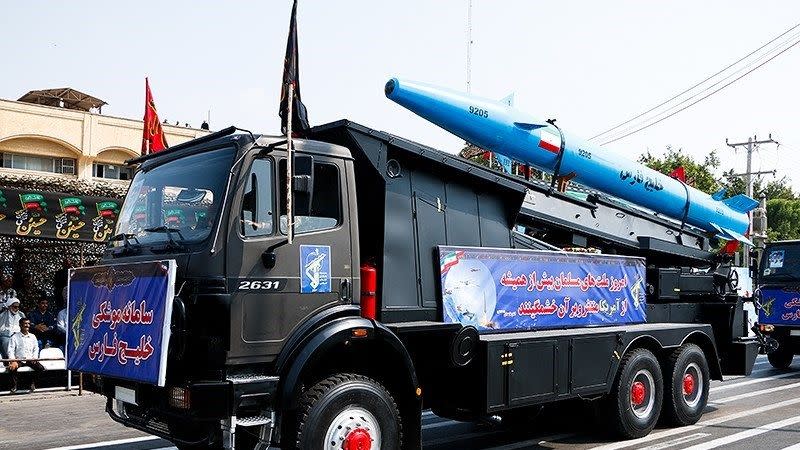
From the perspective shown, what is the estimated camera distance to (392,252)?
21.4 feet

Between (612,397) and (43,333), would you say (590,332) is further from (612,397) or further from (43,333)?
(43,333)

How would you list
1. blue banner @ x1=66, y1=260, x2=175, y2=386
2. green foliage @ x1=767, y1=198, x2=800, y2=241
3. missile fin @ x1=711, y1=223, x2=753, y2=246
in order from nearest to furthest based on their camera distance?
1. blue banner @ x1=66, y1=260, x2=175, y2=386
2. missile fin @ x1=711, y1=223, x2=753, y2=246
3. green foliage @ x1=767, y1=198, x2=800, y2=241

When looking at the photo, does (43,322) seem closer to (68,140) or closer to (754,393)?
(754,393)

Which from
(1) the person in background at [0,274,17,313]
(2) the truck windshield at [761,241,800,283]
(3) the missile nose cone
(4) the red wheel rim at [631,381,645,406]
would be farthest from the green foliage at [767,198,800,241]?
(3) the missile nose cone

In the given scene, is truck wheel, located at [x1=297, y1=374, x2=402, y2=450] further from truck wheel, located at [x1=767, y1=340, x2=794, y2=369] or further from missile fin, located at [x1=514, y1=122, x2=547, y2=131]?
truck wheel, located at [x1=767, y1=340, x2=794, y2=369]

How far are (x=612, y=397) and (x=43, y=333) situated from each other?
34.8 ft

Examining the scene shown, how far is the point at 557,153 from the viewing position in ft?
32.9

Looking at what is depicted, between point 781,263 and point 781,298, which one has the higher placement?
point 781,263

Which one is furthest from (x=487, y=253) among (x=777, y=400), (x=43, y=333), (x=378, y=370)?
(x=43, y=333)

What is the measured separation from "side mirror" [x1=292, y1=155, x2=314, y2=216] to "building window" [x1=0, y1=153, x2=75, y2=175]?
930 inches

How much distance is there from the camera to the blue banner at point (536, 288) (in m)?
6.93

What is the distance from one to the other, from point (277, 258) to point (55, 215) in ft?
31.1

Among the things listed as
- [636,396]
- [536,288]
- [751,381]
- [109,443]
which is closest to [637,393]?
[636,396]

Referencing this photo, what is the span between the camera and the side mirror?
218 inches
